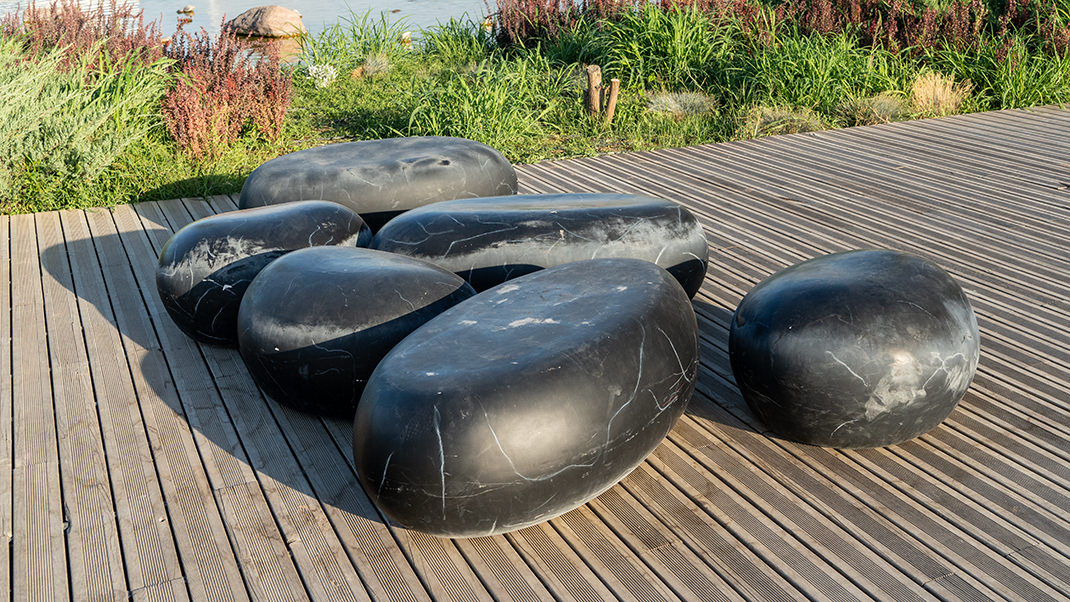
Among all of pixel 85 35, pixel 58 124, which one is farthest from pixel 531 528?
pixel 85 35

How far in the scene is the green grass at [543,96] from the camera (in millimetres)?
6164

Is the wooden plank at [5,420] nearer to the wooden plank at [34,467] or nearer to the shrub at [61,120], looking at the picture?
the wooden plank at [34,467]

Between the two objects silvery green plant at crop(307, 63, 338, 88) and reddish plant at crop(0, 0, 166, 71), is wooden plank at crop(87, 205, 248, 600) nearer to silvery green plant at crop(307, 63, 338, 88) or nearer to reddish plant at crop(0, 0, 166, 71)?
reddish plant at crop(0, 0, 166, 71)

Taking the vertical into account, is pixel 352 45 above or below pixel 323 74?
above

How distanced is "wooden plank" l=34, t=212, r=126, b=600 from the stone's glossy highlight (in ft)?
4.35

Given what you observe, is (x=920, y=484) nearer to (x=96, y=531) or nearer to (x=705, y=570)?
(x=705, y=570)

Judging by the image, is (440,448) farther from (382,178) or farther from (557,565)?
(382,178)

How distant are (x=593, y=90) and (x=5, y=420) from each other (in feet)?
19.0

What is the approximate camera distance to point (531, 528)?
267 centimetres

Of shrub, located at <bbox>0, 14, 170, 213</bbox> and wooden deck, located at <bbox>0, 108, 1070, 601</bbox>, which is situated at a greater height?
shrub, located at <bbox>0, 14, 170, 213</bbox>

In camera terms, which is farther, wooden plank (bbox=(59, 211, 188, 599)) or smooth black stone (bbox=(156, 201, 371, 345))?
smooth black stone (bbox=(156, 201, 371, 345))

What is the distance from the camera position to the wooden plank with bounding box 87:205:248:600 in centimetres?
251

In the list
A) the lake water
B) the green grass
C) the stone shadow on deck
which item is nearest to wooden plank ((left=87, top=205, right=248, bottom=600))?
the stone shadow on deck

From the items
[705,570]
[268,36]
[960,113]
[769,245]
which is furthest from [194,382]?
[268,36]
